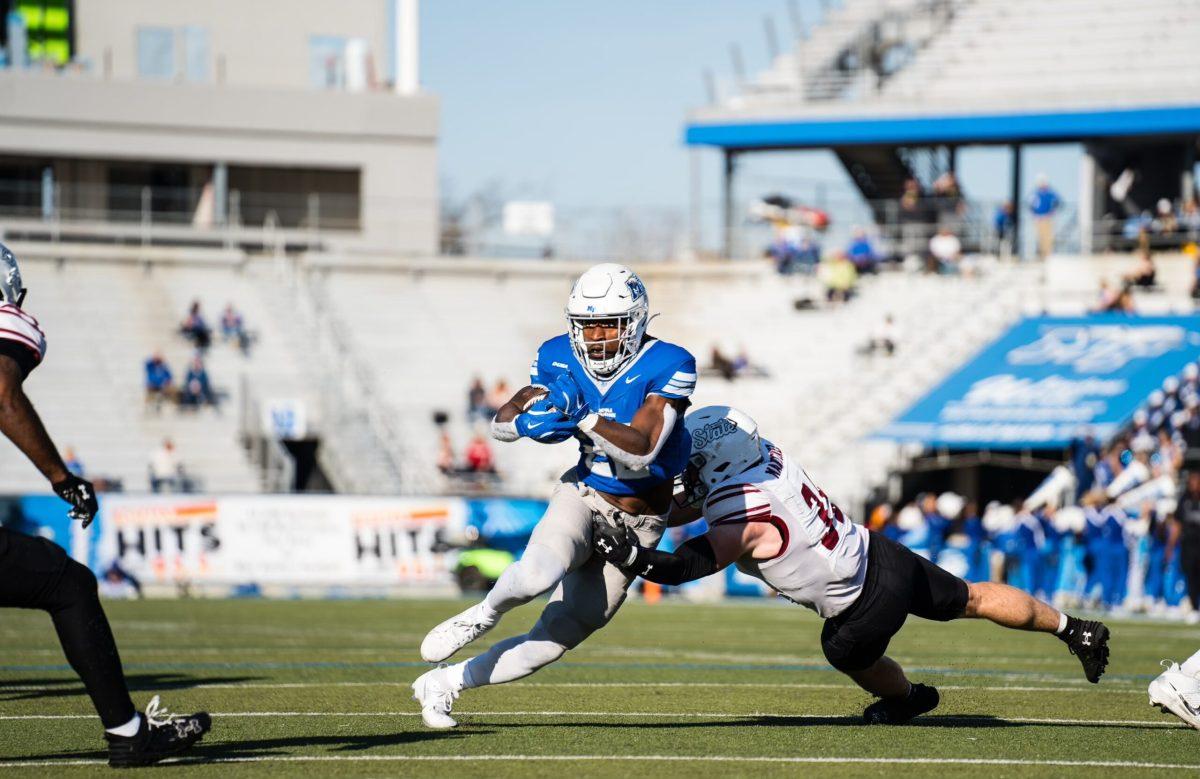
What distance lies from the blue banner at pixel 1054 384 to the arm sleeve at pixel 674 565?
16532 mm

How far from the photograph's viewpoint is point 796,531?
23.6 ft

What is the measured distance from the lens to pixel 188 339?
28.9m

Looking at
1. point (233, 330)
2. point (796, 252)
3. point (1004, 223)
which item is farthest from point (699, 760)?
point (1004, 223)

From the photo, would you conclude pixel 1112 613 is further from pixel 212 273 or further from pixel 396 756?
pixel 212 273

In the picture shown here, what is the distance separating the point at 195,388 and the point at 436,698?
69.8 feet

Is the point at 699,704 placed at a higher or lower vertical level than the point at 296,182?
lower

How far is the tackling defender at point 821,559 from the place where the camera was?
717 cm

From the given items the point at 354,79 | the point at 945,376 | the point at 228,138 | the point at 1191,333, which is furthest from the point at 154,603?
the point at 354,79

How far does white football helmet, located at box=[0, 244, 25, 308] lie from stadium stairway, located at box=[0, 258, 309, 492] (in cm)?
1859

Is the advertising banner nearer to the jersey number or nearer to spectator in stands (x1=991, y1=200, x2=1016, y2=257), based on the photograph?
spectator in stands (x1=991, y1=200, x2=1016, y2=257)

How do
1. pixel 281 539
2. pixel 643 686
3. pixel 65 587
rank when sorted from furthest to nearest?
pixel 281 539, pixel 643 686, pixel 65 587

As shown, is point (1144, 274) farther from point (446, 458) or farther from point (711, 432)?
point (711, 432)

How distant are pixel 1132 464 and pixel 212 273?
16.3 metres

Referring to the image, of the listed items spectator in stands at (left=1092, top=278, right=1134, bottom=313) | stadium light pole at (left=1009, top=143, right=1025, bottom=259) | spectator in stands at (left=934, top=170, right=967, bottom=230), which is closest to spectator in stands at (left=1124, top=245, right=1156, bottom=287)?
spectator in stands at (left=1092, top=278, right=1134, bottom=313)
